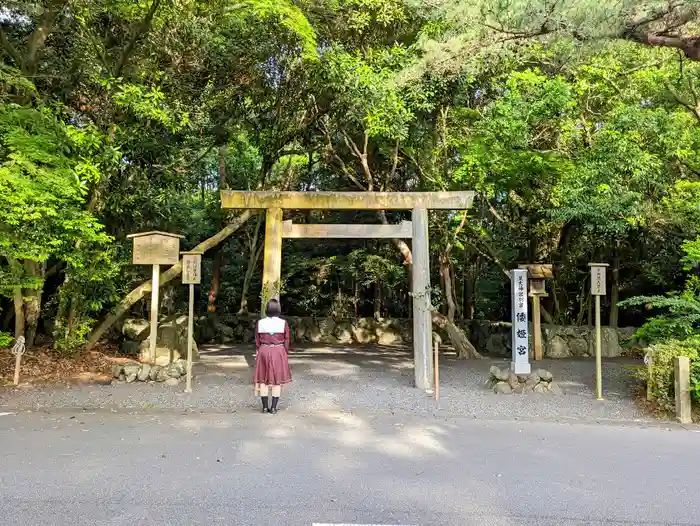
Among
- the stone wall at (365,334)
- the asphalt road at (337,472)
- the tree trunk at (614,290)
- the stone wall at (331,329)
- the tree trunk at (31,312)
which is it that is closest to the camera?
the asphalt road at (337,472)

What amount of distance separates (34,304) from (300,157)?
772 centimetres

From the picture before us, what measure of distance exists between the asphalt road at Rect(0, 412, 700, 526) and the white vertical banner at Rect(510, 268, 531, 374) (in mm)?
2837

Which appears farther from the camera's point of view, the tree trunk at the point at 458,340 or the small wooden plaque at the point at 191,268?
the tree trunk at the point at 458,340

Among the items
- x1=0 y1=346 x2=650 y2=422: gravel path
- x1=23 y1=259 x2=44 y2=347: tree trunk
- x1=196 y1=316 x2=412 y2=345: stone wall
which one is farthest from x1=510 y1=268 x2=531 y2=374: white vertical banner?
x1=23 y1=259 x2=44 y2=347: tree trunk

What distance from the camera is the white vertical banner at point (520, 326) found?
8547 millimetres

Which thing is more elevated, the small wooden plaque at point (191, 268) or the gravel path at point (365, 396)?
the small wooden plaque at point (191, 268)

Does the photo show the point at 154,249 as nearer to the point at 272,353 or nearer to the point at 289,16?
the point at 272,353

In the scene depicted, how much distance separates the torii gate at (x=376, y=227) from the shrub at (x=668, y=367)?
2.96m

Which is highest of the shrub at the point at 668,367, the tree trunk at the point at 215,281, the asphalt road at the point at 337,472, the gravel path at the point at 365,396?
the tree trunk at the point at 215,281

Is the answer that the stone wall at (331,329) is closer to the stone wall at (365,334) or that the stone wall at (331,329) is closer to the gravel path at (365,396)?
the stone wall at (365,334)

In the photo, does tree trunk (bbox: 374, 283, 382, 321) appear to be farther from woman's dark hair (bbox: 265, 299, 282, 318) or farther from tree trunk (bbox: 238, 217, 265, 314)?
woman's dark hair (bbox: 265, 299, 282, 318)

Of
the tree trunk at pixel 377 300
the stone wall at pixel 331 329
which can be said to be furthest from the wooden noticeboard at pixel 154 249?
the tree trunk at pixel 377 300

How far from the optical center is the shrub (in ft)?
20.1

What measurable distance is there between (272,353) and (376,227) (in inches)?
123
